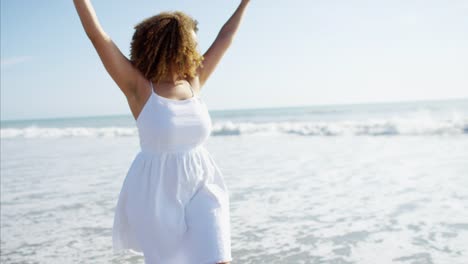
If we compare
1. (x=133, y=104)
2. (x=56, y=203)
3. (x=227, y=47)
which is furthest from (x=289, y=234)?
(x=56, y=203)

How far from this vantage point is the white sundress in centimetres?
238

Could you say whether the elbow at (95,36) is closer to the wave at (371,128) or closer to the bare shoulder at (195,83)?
the bare shoulder at (195,83)

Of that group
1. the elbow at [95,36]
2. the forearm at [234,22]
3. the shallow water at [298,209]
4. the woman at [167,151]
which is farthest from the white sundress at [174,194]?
the shallow water at [298,209]

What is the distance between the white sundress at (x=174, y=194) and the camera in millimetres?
2381

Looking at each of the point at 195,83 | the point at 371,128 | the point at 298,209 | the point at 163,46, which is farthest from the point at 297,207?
the point at 371,128

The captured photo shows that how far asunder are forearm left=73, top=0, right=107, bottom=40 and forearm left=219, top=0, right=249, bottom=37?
0.84 metres

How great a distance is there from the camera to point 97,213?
6828mm

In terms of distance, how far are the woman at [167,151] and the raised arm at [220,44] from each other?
0.89 feet

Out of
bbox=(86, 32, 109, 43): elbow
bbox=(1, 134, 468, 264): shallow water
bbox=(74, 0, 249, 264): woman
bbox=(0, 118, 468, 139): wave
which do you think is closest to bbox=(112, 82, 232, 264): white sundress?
bbox=(74, 0, 249, 264): woman

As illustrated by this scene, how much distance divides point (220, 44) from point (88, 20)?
834 mm

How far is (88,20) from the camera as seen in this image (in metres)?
2.36

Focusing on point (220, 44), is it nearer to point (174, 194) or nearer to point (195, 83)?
point (195, 83)

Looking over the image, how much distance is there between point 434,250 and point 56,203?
5459mm

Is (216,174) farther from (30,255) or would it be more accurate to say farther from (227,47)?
(30,255)
